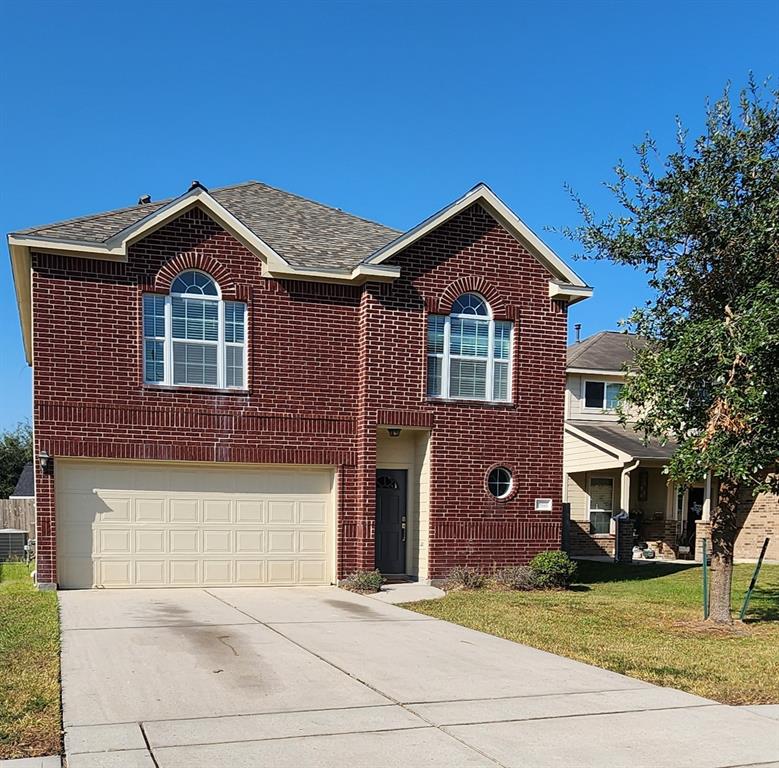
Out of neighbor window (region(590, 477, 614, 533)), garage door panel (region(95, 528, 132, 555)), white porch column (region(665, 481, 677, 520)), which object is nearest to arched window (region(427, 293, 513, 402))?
garage door panel (region(95, 528, 132, 555))

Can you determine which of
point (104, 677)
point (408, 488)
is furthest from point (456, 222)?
point (104, 677)

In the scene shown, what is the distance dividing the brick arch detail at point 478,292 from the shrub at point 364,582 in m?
5.09

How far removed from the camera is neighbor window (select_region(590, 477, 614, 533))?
2583 centimetres

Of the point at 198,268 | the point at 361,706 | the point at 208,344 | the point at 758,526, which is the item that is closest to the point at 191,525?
the point at 208,344

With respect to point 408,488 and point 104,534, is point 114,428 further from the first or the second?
point 408,488

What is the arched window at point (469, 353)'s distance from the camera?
16.0m

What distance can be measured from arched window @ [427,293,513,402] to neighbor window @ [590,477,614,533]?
10.7m

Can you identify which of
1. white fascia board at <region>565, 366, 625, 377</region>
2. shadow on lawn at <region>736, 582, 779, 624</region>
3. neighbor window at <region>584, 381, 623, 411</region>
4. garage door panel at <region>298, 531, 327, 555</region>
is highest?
white fascia board at <region>565, 366, 625, 377</region>

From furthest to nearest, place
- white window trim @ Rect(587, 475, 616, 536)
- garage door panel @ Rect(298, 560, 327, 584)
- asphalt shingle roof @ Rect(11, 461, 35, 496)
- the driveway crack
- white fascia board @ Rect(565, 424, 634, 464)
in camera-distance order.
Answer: asphalt shingle roof @ Rect(11, 461, 35, 496), white window trim @ Rect(587, 475, 616, 536), white fascia board @ Rect(565, 424, 634, 464), garage door panel @ Rect(298, 560, 327, 584), the driveway crack

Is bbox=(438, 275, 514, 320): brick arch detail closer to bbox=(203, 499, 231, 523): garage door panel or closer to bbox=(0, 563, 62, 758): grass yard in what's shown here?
bbox=(203, 499, 231, 523): garage door panel

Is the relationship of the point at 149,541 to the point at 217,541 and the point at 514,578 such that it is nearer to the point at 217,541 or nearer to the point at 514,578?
the point at 217,541

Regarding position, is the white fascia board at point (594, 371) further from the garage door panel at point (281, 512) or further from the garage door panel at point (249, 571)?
the garage door panel at point (249, 571)

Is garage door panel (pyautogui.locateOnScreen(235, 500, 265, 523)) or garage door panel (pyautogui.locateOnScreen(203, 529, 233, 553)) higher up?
garage door panel (pyautogui.locateOnScreen(235, 500, 265, 523))

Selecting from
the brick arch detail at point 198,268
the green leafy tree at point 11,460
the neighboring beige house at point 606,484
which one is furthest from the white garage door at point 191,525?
the green leafy tree at point 11,460
